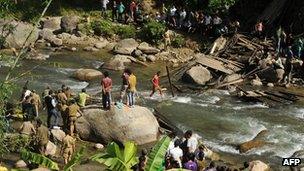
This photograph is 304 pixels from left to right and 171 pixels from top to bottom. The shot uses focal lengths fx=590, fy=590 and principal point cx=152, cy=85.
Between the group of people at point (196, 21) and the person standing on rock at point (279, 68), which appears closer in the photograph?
the person standing on rock at point (279, 68)

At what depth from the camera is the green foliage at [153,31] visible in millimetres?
31328

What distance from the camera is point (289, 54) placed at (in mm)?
27172

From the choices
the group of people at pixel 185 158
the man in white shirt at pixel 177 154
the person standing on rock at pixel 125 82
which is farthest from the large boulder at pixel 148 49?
the man in white shirt at pixel 177 154

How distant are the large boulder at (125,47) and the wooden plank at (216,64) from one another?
157 inches

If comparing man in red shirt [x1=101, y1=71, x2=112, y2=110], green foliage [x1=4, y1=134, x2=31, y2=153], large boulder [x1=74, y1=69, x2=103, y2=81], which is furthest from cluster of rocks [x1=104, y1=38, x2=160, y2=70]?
green foliage [x1=4, y1=134, x2=31, y2=153]

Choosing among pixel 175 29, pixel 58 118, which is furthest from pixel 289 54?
pixel 58 118

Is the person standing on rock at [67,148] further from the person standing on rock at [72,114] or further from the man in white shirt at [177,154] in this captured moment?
the man in white shirt at [177,154]

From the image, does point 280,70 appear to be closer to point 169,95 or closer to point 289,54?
point 289,54

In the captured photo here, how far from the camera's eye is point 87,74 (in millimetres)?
26328

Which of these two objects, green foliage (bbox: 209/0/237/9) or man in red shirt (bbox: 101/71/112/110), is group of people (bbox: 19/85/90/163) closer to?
man in red shirt (bbox: 101/71/112/110)

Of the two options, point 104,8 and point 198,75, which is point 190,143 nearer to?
point 198,75

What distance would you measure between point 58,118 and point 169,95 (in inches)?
257

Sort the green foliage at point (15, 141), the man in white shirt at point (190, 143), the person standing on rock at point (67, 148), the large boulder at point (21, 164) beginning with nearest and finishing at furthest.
Answer: 1. the green foliage at point (15, 141)
2. the man in white shirt at point (190, 143)
3. the large boulder at point (21, 164)
4. the person standing on rock at point (67, 148)

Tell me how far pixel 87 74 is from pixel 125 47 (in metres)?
4.80
